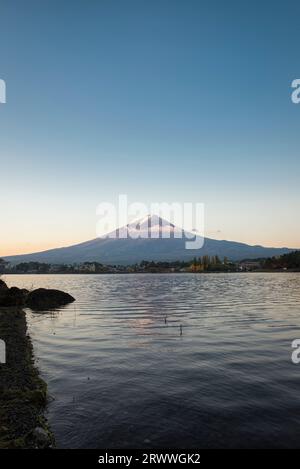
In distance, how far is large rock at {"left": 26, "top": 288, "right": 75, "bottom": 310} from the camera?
53816mm

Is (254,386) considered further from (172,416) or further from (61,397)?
(61,397)

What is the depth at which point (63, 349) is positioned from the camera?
981 inches

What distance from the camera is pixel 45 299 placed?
55094 mm

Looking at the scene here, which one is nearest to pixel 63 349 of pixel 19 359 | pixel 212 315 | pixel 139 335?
pixel 19 359

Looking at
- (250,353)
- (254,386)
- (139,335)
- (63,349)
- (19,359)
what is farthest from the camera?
(139,335)

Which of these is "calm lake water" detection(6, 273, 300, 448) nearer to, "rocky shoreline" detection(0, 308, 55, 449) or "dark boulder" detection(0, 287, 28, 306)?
"rocky shoreline" detection(0, 308, 55, 449)

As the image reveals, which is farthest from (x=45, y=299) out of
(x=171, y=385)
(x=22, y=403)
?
(x=22, y=403)

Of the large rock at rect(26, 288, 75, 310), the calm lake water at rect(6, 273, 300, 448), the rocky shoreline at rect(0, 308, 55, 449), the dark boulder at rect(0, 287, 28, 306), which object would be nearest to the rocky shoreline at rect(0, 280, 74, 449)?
the rocky shoreline at rect(0, 308, 55, 449)

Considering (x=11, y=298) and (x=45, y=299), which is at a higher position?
(x=11, y=298)

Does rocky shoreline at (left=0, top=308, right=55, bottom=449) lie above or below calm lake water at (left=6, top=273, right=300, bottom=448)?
above

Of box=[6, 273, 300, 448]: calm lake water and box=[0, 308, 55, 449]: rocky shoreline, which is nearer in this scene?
box=[0, 308, 55, 449]: rocky shoreline

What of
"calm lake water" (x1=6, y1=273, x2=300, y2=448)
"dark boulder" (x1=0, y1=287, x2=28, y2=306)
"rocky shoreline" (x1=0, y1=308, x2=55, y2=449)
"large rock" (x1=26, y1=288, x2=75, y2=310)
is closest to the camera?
"rocky shoreline" (x1=0, y1=308, x2=55, y2=449)

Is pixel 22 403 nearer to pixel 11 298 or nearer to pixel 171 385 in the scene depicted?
pixel 171 385
